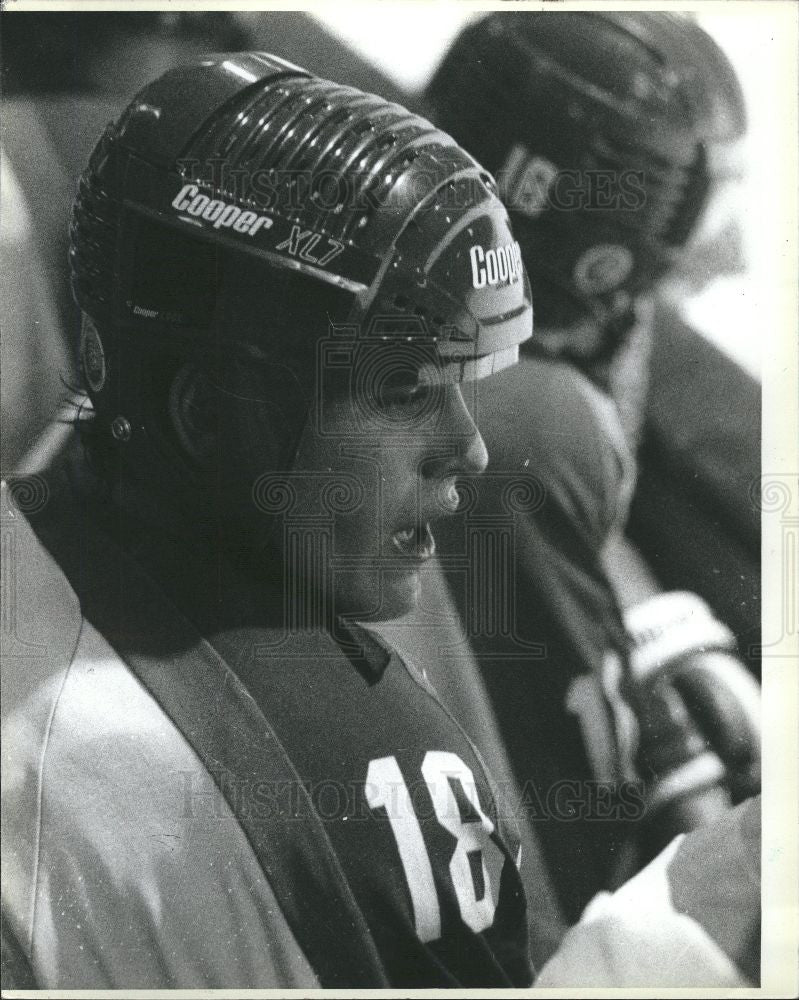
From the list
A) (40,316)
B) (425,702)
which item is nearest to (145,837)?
(425,702)

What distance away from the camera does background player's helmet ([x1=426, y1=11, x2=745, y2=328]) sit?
1786 millimetres

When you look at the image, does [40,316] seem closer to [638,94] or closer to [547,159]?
[547,159]

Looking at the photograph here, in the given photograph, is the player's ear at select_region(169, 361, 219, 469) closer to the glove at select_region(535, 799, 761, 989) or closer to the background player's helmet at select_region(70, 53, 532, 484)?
the background player's helmet at select_region(70, 53, 532, 484)

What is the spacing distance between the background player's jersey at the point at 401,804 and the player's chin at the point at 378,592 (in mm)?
49

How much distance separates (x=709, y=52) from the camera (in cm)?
183

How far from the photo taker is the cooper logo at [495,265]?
64.9 inches

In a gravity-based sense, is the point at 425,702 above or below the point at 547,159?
below

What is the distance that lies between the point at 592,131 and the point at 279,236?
526 mm

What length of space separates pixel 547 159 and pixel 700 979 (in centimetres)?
131

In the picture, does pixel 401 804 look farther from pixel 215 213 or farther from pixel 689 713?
pixel 215 213

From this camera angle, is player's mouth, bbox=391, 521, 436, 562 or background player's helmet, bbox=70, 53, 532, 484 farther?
player's mouth, bbox=391, 521, 436, 562

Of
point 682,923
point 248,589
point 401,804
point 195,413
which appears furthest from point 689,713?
point 195,413

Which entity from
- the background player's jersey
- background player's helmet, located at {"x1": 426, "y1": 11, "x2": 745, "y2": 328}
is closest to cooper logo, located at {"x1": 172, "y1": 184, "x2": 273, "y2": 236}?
background player's helmet, located at {"x1": 426, "y1": 11, "x2": 745, "y2": 328}

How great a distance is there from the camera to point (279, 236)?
5.39 ft
